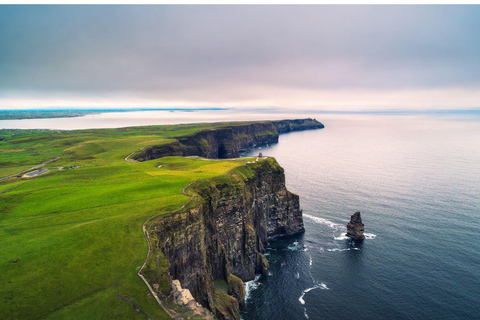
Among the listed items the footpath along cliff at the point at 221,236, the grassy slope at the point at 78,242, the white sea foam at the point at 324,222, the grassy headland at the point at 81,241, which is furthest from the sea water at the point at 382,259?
the grassy slope at the point at 78,242

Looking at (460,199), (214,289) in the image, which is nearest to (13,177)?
(214,289)

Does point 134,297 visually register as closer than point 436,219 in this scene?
Yes

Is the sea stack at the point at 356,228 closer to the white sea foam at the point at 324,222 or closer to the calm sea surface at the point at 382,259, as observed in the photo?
the calm sea surface at the point at 382,259

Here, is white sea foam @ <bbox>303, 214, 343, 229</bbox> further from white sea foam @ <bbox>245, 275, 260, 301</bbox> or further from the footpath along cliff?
white sea foam @ <bbox>245, 275, 260, 301</bbox>

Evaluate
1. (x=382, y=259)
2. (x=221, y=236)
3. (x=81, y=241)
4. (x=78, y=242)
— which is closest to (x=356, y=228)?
(x=382, y=259)

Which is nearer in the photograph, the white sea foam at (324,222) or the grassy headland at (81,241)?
the grassy headland at (81,241)

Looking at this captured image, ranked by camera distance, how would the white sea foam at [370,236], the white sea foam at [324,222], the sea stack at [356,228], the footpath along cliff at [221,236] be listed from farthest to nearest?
1. the white sea foam at [324,222]
2. the white sea foam at [370,236]
3. the sea stack at [356,228]
4. the footpath along cliff at [221,236]

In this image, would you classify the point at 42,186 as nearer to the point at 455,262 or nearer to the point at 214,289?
the point at 214,289

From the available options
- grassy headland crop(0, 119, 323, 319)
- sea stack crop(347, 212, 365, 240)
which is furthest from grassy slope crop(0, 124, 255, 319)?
sea stack crop(347, 212, 365, 240)
